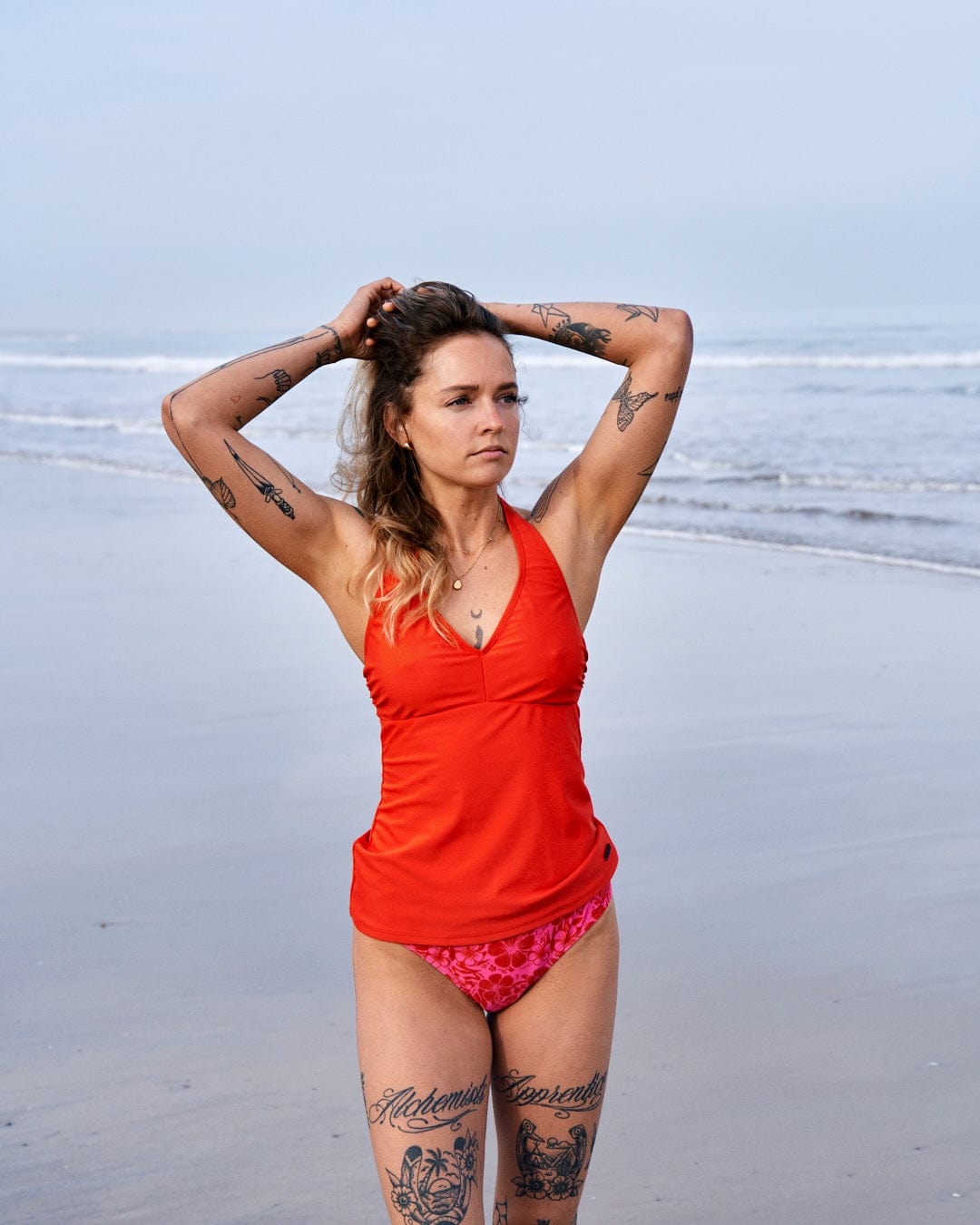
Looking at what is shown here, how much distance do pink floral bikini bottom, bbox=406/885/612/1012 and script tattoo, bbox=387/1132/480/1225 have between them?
242 millimetres

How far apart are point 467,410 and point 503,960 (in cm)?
100

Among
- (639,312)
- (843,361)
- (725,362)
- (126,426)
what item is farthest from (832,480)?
(725,362)

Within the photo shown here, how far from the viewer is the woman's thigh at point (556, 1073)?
249cm

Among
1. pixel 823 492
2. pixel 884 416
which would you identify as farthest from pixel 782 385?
pixel 823 492

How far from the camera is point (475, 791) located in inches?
96.4

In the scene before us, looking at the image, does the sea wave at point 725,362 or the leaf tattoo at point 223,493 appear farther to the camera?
the sea wave at point 725,362

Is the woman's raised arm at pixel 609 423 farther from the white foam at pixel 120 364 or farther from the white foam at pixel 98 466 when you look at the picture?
the white foam at pixel 120 364

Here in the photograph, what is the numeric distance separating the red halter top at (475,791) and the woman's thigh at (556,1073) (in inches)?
5.0

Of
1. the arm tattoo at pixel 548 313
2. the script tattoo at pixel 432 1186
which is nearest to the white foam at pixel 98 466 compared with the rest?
the arm tattoo at pixel 548 313

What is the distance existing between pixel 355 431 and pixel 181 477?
13296 mm

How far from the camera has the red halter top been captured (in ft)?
8.00

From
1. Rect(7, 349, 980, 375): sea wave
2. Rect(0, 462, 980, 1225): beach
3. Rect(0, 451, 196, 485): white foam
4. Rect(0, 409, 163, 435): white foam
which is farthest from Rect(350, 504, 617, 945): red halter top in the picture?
Rect(7, 349, 980, 375): sea wave

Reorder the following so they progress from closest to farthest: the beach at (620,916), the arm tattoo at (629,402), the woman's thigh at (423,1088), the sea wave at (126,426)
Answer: the woman's thigh at (423,1088) < the arm tattoo at (629,402) < the beach at (620,916) < the sea wave at (126,426)

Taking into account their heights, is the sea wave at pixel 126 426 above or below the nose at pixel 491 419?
below
